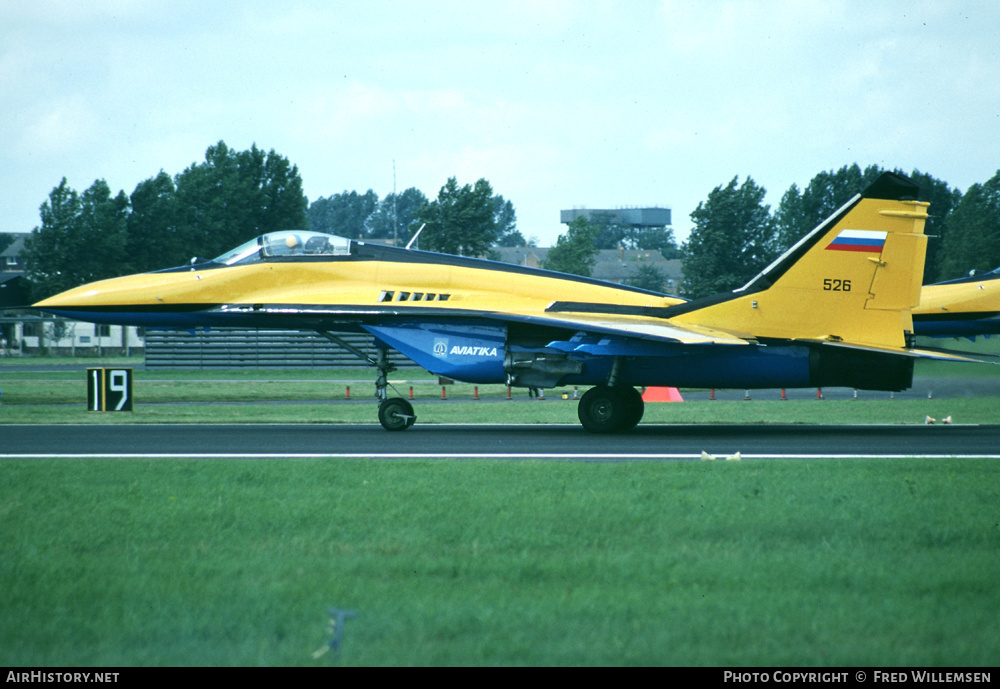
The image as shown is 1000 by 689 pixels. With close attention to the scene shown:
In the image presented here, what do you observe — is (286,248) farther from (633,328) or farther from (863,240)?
(863,240)

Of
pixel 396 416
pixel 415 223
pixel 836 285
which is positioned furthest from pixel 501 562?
pixel 415 223

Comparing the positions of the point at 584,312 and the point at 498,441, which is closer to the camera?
the point at 498,441

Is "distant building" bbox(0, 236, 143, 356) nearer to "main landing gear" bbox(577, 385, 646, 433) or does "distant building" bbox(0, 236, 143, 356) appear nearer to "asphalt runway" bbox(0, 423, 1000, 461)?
"asphalt runway" bbox(0, 423, 1000, 461)

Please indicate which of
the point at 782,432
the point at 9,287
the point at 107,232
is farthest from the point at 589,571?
the point at 9,287

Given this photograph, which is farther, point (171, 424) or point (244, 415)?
point (244, 415)

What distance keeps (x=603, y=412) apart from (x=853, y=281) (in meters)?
5.28

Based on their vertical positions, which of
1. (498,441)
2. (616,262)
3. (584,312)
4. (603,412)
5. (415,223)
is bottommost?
(498,441)

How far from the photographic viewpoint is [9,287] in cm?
6819

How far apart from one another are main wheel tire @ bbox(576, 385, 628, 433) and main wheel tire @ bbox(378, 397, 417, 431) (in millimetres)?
3347

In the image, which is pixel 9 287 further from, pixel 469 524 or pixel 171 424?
pixel 469 524

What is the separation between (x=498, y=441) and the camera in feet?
51.2

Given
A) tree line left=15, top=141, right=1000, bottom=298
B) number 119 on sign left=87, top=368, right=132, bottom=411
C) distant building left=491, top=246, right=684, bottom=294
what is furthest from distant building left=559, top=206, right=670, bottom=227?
number 119 on sign left=87, top=368, right=132, bottom=411

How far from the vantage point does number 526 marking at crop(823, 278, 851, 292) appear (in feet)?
56.3
